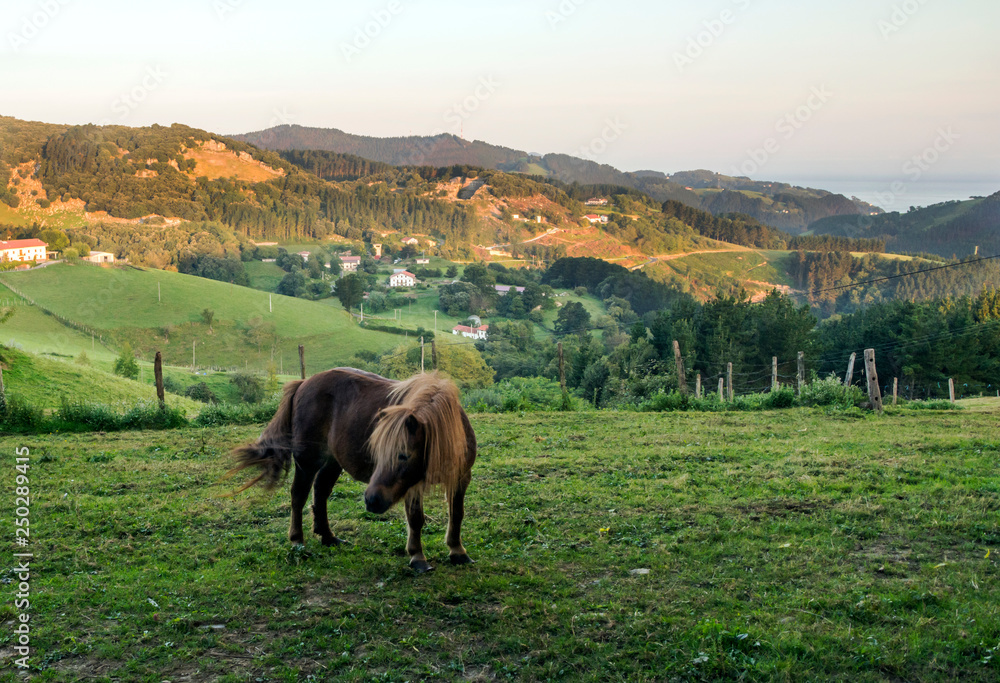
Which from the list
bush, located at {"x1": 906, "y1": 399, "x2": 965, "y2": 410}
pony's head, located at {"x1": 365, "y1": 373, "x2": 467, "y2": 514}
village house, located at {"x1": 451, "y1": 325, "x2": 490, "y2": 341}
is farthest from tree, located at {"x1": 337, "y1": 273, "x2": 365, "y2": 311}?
pony's head, located at {"x1": 365, "y1": 373, "x2": 467, "y2": 514}

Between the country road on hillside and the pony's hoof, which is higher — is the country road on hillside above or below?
above

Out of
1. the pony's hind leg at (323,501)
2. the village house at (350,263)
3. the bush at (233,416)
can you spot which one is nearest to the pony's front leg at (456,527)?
the pony's hind leg at (323,501)

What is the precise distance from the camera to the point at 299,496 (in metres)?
6.45

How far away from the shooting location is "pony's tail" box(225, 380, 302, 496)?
6.56m

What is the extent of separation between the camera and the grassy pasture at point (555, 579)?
13.8ft

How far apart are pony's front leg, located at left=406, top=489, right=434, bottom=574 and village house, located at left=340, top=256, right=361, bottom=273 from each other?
135804mm

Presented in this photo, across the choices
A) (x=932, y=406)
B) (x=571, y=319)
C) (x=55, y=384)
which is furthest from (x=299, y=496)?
(x=571, y=319)

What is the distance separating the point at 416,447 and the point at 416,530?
3.15 feet

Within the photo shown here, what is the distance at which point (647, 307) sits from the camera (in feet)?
392

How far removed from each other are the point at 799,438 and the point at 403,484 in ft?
31.3

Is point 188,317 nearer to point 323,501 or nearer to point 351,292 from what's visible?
point 351,292

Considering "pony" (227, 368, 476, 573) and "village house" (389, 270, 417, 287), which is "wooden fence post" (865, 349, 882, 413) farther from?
"village house" (389, 270, 417, 287)

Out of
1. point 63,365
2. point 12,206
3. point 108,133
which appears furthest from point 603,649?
point 108,133

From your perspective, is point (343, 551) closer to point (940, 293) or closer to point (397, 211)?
point (940, 293)
